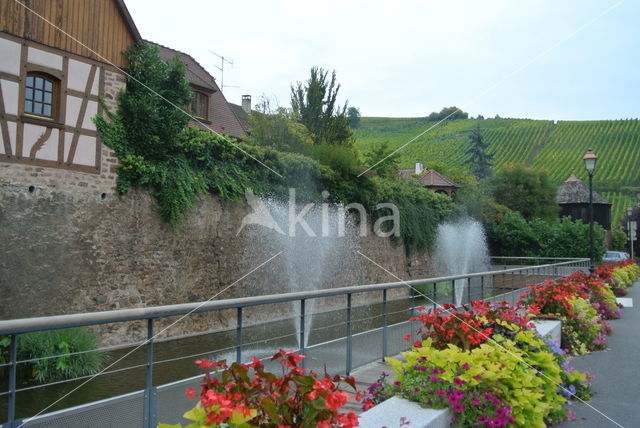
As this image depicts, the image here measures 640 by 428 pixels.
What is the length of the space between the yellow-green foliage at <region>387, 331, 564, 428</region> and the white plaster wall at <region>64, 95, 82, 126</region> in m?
11.8

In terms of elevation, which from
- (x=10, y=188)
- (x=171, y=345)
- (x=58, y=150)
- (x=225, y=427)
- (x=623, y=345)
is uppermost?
(x=58, y=150)

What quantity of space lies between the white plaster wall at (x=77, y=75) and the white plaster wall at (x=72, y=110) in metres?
0.29

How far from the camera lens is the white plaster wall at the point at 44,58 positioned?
13555mm

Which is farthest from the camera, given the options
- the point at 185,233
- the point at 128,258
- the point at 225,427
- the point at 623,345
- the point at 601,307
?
the point at 185,233

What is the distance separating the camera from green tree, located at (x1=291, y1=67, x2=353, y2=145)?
125ft

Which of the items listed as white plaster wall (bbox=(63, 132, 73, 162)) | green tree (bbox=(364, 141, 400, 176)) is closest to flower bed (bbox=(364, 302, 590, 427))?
white plaster wall (bbox=(63, 132, 73, 162))

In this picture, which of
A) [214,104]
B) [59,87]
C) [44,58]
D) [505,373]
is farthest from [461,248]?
[505,373]

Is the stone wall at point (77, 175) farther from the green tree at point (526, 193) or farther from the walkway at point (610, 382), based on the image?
the green tree at point (526, 193)

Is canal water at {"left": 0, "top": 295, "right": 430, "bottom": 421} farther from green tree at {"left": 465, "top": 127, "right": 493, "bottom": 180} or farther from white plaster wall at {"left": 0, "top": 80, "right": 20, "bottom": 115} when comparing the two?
green tree at {"left": 465, "top": 127, "right": 493, "bottom": 180}

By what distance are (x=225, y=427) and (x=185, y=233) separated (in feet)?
47.0

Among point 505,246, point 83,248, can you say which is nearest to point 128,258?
point 83,248

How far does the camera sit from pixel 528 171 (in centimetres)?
→ 4941

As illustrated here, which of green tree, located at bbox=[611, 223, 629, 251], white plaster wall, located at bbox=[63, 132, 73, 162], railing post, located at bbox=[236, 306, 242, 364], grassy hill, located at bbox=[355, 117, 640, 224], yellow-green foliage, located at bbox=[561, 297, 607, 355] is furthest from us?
grassy hill, located at bbox=[355, 117, 640, 224]

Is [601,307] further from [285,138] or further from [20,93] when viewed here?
[285,138]
